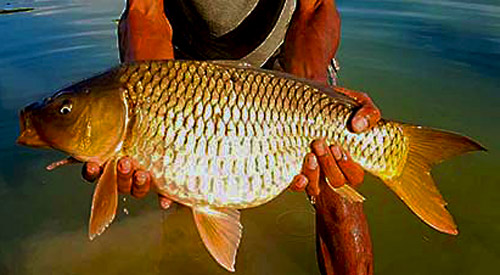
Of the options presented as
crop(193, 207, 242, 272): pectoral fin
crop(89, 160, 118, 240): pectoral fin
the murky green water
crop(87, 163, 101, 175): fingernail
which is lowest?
the murky green water

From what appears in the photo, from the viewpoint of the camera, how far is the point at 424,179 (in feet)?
6.32

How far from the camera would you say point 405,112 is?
4102 mm

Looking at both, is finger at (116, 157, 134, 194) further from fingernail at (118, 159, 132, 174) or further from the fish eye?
the fish eye

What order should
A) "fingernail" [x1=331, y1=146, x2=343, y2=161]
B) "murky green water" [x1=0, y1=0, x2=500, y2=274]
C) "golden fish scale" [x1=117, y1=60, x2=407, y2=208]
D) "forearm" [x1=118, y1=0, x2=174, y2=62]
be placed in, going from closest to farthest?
"golden fish scale" [x1=117, y1=60, x2=407, y2=208], "fingernail" [x1=331, y1=146, x2=343, y2=161], "forearm" [x1=118, y1=0, x2=174, y2=62], "murky green water" [x1=0, y1=0, x2=500, y2=274]

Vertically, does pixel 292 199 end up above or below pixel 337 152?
below

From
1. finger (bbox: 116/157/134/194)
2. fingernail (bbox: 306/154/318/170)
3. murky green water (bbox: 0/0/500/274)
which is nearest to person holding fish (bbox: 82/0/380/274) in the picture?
fingernail (bbox: 306/154/318/170)

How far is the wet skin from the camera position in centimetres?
179

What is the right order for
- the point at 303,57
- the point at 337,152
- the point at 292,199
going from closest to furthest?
the point at 337,152 < the point at 303,57 < the point at 292,199

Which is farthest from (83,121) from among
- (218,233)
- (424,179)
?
(424,179)

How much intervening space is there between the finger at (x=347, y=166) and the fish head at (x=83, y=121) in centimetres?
67

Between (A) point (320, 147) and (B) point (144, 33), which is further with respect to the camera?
(B) point (144, 33)

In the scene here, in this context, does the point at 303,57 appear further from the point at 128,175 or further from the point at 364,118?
the point at 128,175

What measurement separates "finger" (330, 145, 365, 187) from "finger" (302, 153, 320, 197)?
68 millimetres

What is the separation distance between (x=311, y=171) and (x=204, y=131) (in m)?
0.38
